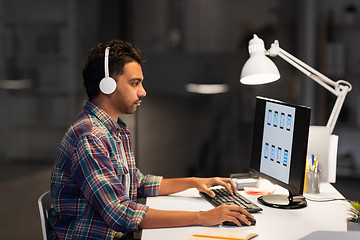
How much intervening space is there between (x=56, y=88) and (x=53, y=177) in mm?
1341

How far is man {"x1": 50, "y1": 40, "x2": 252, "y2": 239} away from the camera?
1650mm

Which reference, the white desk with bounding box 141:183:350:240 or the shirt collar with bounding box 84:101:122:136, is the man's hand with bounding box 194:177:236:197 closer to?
the white desk with bounding box 141:183:350:240

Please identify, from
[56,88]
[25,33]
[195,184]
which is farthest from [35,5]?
[195,184]

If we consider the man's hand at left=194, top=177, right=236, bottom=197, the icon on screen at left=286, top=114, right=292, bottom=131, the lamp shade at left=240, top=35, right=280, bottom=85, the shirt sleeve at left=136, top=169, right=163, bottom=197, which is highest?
the lamp shade at left=240, top=35, right=280, bottom=85

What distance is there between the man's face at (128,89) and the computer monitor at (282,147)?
556mm

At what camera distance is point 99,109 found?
6.18 ft

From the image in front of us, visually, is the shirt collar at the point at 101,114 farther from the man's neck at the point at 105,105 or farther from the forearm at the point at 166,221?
the forearm at the point at 166,221

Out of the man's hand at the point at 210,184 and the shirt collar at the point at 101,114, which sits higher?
the shirt collar at the point at 101,114

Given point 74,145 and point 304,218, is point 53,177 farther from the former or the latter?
point 304,218

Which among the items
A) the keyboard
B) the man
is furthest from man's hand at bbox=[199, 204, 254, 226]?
the keyboard

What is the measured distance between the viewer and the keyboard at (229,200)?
1.85 meters

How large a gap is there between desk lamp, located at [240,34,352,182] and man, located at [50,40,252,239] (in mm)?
494

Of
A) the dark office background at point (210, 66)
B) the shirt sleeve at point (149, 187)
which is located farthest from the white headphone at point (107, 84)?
the dark office background at point (210, 66)

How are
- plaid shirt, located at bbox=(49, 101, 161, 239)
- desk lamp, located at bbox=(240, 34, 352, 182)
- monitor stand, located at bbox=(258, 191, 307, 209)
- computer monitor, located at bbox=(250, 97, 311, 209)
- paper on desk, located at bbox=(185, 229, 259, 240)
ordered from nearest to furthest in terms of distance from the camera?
paper on desk, located at bbox=(185, 229, 259, 240) < plaid shirt, located at bbox=(49, 101, 161, 239) < computer monitor, located at bbox=(250, 97, 311, 209) < monitor stand, located at bbox=(258, 191, 307, 209) < desk lamp, located at bbox=(240, 34, 352, 182)
